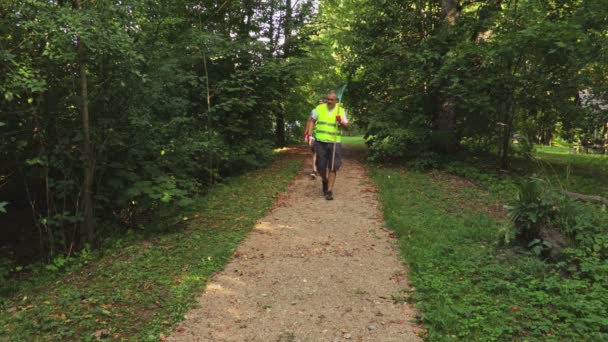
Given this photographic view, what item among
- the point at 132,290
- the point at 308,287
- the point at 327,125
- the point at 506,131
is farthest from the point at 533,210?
the point at 506,131

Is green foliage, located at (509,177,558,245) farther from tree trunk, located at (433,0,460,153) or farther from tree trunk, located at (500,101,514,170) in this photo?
tree trunk, located at (433,0,460,153)

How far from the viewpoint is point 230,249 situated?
5.59m

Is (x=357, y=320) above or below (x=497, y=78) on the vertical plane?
below

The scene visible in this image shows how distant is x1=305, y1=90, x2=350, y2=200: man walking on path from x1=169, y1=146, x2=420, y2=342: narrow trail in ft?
4.31

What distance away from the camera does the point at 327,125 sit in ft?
27.0

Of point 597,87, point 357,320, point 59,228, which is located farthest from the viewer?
point 597,87

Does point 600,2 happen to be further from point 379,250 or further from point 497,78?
point 379,250

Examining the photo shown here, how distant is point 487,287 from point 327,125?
476 centimetres

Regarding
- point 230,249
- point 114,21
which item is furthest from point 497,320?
point 114,21

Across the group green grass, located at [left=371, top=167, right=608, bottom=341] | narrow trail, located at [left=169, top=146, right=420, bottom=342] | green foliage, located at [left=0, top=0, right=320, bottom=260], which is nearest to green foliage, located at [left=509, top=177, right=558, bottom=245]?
green grass, located at [left=371, top=167, right=608, bottom=341]

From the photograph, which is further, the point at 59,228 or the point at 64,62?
the point at 59,228

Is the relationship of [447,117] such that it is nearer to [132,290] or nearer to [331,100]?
[331,100]

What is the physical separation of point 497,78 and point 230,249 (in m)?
8.09

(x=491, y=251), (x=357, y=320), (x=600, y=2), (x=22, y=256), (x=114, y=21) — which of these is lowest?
(x=22, y=256)
